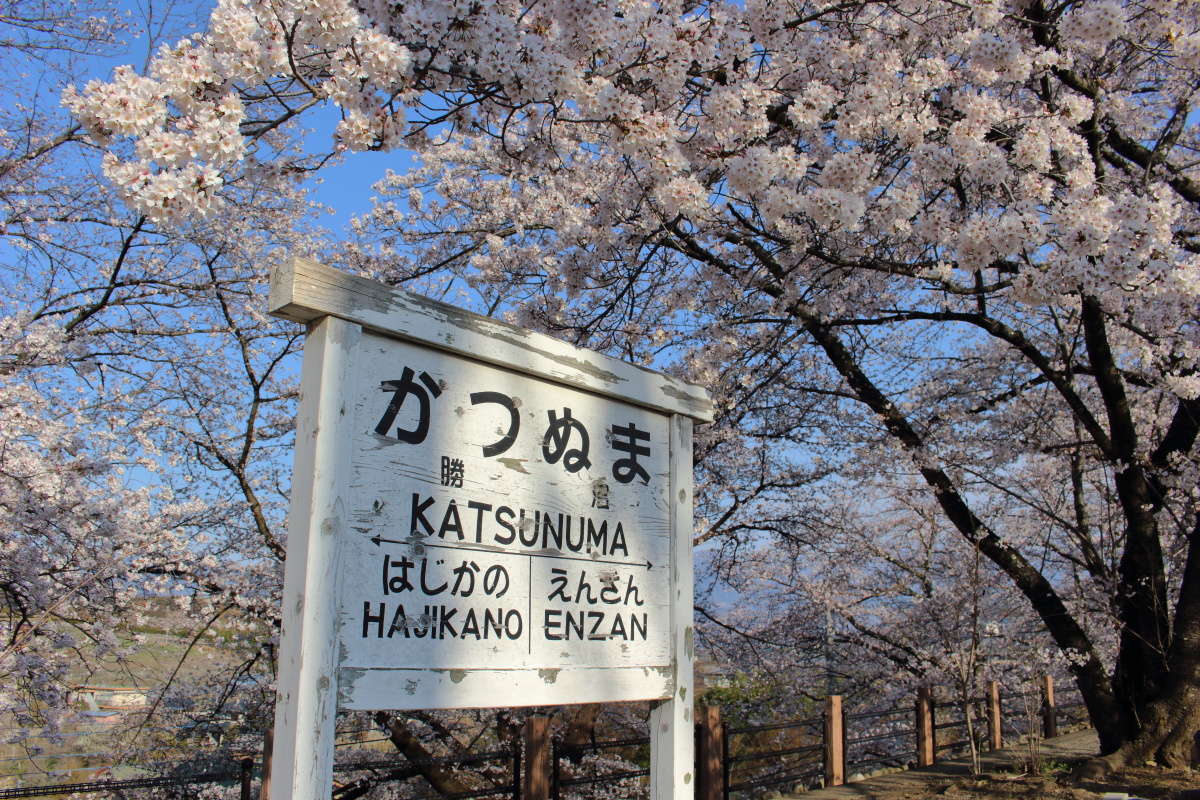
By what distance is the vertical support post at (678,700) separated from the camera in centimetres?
257

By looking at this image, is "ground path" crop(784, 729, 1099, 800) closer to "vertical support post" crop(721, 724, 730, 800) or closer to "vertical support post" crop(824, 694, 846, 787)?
"vertical support post" crop(824, 694, 846, 787)

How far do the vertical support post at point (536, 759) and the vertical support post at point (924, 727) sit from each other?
14.2ft

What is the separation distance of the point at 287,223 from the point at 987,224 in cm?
799

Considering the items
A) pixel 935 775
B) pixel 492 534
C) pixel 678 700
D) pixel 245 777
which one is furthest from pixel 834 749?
pixel 492 534

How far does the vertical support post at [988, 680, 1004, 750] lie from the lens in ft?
30.0

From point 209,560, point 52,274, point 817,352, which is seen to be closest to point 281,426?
point 209,560

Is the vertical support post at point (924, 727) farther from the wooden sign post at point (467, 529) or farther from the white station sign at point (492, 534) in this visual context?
the white station sign at point (492, 534)

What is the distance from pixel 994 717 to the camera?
923 centimetres

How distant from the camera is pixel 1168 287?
493 centimetres

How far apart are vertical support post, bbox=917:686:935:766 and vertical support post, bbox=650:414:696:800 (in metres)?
6.52

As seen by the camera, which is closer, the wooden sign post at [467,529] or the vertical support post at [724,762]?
the wooden sign post at [467,529]

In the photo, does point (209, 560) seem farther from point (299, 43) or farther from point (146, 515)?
point (299, 43)

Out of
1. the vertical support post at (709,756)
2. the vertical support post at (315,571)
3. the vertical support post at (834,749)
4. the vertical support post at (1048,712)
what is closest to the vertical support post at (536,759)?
the vertical support post at (709,756)

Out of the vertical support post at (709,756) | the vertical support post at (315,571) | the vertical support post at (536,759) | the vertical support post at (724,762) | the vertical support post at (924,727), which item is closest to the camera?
the vertical support post at (315,571)
